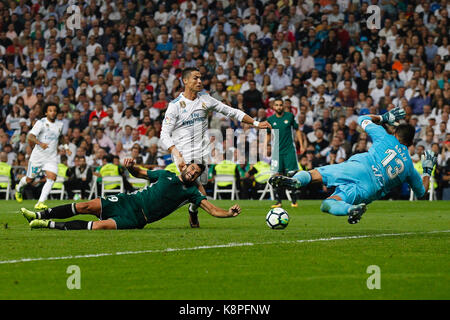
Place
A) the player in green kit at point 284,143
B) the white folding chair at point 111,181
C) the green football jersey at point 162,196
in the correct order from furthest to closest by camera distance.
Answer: the white folding chair at point 111,181 → the player in green kit at point 284,143 → the green football jersey at point 162,196

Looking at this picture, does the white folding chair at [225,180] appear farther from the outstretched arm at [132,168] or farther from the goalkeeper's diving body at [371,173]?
the goalkeeper's diving body at [371,173]

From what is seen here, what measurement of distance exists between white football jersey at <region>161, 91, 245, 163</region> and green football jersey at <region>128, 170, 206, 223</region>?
3.98ft

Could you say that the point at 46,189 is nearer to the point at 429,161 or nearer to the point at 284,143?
the point at 284,143

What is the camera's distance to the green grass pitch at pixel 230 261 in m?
6.58

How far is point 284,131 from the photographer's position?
19.0m

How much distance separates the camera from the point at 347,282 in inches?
274

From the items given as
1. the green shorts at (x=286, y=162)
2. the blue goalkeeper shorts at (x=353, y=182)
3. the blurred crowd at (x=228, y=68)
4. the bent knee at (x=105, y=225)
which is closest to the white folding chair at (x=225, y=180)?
the blurred crowd at (x=228, y=68)

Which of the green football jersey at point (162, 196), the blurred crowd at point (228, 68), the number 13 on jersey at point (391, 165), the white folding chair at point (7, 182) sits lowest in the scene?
the white folding chair at point (7, 182)

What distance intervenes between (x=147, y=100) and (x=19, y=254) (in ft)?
58.9

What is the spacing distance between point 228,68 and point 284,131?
829 cm

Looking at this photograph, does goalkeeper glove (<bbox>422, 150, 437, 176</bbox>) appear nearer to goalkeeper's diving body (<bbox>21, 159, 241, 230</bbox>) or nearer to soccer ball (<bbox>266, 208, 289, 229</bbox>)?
soccer ball (<bbox>266, 208, 289, 229</bbox>)

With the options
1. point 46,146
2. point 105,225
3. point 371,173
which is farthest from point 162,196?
point 46,146

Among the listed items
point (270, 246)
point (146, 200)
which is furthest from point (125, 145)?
point (270, 246)

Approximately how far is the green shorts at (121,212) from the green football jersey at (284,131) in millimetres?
7704
